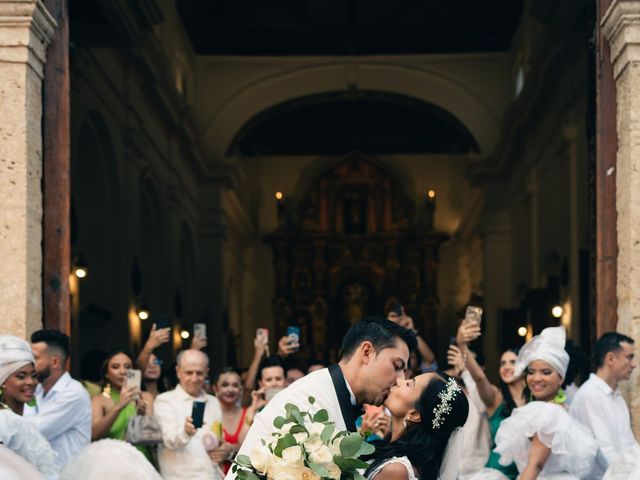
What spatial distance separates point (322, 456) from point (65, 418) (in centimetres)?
408

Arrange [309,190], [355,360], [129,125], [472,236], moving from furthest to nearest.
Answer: [309,190], [472,236], [129,125], [355,360]

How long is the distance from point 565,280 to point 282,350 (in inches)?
444

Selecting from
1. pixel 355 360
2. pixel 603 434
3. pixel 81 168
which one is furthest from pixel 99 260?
pixel 355 360

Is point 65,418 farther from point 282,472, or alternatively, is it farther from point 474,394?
point 282,472

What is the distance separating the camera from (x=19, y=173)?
30.1 feet

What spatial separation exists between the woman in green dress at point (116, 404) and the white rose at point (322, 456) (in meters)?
4.52

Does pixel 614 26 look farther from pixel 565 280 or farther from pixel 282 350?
pixel 565 280

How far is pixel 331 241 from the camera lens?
4097 centimetres

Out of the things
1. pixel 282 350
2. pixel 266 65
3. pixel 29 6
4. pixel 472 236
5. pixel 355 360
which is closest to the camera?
pixel 355 360

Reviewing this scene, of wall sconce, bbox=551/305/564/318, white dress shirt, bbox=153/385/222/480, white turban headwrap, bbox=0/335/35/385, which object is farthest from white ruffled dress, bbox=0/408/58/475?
wall sconce, bbox=551/305/564/318

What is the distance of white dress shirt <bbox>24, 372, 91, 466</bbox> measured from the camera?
8.32m

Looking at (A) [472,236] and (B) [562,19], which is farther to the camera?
(A) [472,236]

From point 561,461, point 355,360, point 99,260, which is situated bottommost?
point 561,461

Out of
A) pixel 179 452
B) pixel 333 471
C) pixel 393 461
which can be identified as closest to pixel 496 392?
pixel 179 452
